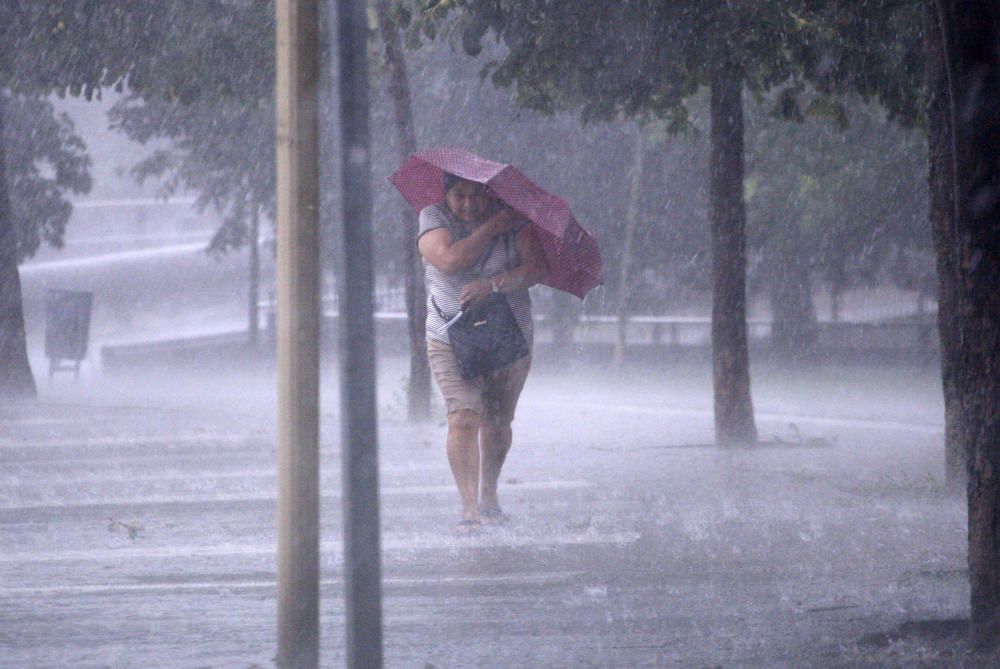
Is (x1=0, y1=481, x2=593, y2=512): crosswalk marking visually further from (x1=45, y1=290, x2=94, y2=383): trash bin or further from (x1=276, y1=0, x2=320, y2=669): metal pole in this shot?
(x1=45, y1=290, x2=94, y2=383): trash bin

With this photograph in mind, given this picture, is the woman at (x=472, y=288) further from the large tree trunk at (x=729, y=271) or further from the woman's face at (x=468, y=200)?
the large tree trunk at (x=729, y=271)

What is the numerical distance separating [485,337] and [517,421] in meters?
9.43

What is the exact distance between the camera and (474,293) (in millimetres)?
7598

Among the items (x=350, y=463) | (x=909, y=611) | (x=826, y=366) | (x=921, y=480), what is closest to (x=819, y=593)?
(x=909, y=611)

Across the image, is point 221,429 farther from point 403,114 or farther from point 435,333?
point 435,333

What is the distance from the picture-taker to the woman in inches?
301

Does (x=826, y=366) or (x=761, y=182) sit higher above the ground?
(x=761, y=182)

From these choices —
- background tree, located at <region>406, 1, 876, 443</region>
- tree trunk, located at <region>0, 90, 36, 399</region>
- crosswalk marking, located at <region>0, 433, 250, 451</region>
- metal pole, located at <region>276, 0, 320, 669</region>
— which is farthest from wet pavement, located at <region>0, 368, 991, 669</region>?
tree trunk, located at <region>0, 90, 36, 399</region>

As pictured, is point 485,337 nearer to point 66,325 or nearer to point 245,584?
point 245,584

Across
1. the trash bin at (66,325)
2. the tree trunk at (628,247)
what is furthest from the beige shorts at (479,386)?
the tree trunk at (628,247)

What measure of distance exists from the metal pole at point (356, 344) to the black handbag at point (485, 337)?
12.0ft

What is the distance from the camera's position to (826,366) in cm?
2852

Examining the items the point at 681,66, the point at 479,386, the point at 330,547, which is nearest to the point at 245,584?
the point at 330,547

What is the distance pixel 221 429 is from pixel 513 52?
577 centimetres
